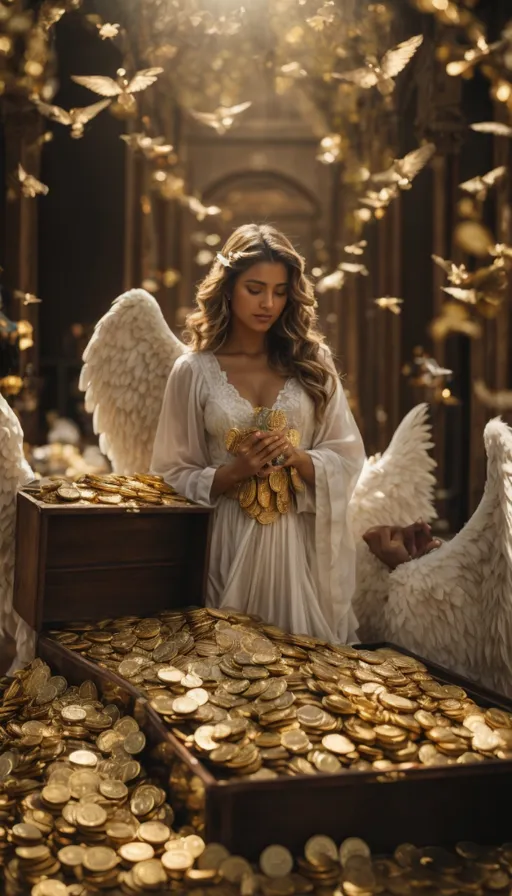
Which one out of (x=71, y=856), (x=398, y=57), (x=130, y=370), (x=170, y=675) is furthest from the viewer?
(x=398, y=57)

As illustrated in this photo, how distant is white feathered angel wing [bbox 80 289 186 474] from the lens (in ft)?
12.9

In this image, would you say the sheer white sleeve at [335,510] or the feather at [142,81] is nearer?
the sheer white sleeve at [335,510]

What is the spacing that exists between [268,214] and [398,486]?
492 cm

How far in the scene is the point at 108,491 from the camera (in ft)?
10.9

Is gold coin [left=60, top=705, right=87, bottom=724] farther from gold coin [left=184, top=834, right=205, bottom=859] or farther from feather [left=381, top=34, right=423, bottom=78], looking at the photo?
feather [left=381, top=34, right=423, bottom=78]

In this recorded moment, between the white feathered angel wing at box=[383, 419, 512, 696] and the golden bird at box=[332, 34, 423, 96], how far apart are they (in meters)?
1.62

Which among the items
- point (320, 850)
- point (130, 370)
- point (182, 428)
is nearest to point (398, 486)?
point (182, 428)

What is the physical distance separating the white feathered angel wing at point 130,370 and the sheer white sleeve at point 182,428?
0.99 ft

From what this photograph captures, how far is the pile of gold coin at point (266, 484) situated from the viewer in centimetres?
349

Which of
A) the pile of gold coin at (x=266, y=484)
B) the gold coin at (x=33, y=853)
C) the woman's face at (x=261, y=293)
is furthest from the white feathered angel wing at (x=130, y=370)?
the gold coin at (x=33, y=853)

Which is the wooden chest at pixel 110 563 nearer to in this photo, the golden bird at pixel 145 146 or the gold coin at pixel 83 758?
the gold coin at pixel 83 758

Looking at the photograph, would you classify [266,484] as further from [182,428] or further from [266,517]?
[182,428]

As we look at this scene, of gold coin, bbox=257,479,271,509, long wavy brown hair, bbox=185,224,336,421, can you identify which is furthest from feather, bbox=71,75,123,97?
gold coin, bbox=257,479,271,509

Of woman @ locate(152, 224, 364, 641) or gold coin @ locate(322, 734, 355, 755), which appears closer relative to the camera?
gold coin @ locate(322, 734, 355, 755)
